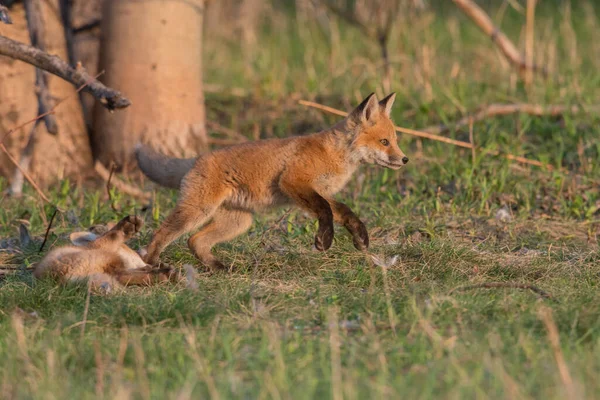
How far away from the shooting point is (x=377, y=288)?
4852mm

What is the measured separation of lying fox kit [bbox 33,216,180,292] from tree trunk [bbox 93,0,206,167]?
100 inches

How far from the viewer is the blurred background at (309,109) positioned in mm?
7570

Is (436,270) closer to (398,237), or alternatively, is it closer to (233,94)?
(398,237)

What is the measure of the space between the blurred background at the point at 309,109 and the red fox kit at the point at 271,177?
4.09 feet

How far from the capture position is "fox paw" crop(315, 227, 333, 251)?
534cm

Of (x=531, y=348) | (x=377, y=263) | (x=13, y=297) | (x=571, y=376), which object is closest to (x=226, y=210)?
(x=377, y=263)

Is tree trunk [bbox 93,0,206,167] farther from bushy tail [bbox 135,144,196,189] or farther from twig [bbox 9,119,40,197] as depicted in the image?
bushy tail [bbox 135,144,196,189]

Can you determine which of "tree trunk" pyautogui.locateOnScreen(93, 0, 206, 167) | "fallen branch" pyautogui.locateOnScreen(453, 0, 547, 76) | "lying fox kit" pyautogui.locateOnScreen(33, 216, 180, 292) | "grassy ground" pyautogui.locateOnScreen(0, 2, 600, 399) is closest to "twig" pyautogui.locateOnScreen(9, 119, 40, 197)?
"grassy ground" pyautogui.locateOnScreen(0, 2, 600, 399)

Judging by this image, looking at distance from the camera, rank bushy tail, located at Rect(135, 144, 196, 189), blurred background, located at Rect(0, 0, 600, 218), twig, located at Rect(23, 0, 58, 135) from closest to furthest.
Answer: bushy tail, located at Rect(135, 144, 196, 189) → twig, located at Rect(23, 0, 58, 135) → blurred background, located at Rect(0, 0, 600, 218)

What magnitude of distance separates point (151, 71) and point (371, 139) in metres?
2.76

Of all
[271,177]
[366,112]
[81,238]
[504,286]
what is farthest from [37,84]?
[504,286]

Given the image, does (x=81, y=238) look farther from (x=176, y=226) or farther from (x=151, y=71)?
(x=151, y=71)

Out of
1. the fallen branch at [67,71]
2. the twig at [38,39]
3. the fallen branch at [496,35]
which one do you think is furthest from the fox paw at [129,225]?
the fallen branch at [496,35]

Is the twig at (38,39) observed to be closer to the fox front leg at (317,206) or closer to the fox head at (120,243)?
the fox head at (120,243)
